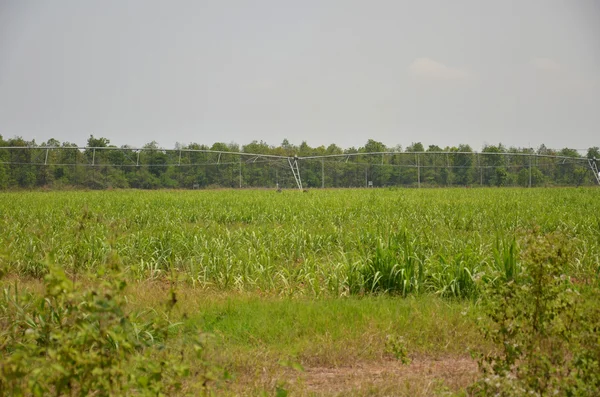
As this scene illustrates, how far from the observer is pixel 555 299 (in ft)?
9.46

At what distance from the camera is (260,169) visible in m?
31.7

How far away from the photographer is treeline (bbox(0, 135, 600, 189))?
29.4m

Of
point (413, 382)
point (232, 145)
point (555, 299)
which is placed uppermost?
point (232, 145)

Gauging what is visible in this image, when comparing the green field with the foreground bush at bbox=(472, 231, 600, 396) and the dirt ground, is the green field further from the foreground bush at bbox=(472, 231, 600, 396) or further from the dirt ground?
the foreground bush at bbox=(472, 231, 600, 396)

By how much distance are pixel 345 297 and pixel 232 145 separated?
48147 millimetres

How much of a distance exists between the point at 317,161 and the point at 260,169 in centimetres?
346

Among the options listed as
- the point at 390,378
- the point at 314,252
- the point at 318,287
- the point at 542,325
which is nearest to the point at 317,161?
the point at 314,252

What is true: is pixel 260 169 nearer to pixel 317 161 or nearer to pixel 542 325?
pixel 317 161

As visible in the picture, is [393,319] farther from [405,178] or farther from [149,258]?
[405,178]

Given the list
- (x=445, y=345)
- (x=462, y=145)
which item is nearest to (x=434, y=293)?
(x=445, y=345)

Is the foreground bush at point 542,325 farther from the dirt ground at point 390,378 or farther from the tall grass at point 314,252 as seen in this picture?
the tall grass at point 314,252

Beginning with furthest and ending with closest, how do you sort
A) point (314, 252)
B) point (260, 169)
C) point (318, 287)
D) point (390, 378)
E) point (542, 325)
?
point (260, 169) → point (314, 252) → point (318, 287) → point (390, 378) → point (542, 325)

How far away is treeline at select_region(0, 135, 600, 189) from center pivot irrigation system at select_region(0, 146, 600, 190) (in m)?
0.05

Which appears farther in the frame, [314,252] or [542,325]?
[314,252]
